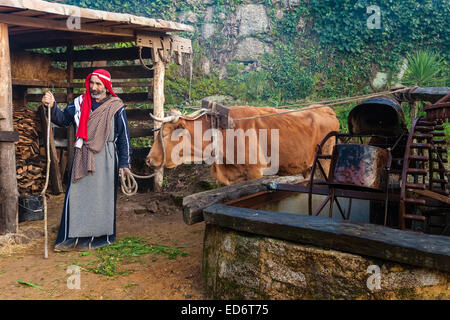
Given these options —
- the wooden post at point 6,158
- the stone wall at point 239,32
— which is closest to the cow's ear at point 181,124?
the wooden post at point 6,158

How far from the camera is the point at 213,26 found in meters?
14.7

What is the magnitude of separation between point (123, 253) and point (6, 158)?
2.00m

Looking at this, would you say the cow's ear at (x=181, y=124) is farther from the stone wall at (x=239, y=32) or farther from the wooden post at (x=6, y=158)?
the stone wall at (x=239, y=32)

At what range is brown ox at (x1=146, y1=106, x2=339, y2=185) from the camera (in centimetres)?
519

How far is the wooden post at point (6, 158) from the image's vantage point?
16.6 ft

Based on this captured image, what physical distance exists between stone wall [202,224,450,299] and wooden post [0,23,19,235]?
307 cm

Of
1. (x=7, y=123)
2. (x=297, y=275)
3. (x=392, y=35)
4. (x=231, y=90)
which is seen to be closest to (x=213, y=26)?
(x=231, y=90)

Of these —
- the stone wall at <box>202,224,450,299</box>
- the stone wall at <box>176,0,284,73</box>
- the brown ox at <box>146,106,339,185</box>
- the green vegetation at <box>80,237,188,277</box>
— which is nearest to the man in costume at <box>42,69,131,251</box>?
the green vegetation at <box>80,237,188,277</box>

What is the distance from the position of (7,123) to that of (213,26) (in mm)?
10783

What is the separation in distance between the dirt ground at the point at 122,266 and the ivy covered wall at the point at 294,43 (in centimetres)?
747
